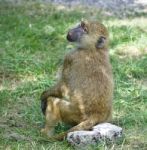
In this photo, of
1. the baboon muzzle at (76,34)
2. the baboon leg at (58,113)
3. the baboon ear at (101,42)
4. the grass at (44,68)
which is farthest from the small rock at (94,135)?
the baboon muzzle at (76,34)

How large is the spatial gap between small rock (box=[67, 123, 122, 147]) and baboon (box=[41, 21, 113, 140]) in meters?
0.14

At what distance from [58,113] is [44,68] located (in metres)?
2.12

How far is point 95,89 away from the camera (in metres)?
5.98

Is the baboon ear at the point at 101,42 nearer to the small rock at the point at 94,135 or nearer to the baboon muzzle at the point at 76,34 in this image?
the baboon muzzle at the point at 76,34

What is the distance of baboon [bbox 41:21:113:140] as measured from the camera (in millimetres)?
5965

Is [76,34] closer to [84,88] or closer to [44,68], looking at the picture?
[84,88]

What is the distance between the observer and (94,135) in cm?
575

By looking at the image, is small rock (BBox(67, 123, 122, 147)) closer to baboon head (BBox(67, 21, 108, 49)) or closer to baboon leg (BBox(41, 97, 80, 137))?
baboon leg (BBox(41, 97, 80, 137))

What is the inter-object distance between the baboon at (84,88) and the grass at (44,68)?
0.29 metres

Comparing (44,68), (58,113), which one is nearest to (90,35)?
(58,113)

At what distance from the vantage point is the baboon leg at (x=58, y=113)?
5973mm

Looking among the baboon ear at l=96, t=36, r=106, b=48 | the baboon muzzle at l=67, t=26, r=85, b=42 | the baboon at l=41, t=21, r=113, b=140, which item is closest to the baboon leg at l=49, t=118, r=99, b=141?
the baboon at l=41, t=21, r=113, b=140

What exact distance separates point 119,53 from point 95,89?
9.66 ft

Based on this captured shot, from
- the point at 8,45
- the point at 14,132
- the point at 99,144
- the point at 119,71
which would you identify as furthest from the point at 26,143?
the point at 8,45
